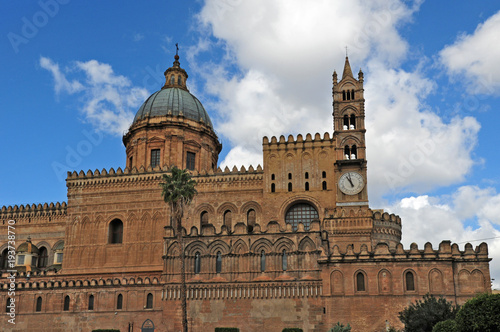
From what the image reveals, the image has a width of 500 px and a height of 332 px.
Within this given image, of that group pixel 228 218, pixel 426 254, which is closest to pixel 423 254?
pixel 426 254

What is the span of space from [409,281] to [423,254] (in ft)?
7.40

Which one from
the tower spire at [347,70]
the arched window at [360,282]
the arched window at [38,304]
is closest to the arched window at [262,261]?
the arched window at [360,282]

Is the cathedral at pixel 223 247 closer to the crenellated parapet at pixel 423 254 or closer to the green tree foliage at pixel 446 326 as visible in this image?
the crenellated parapet at pixel 423 254

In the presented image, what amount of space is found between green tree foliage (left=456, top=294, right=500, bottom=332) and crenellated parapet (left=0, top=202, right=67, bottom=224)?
4530cm

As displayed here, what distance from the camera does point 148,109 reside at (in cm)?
6297

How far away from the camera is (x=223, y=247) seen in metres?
45.1

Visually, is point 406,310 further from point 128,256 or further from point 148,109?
point 148,109

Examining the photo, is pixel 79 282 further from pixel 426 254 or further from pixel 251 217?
pixel 426 254

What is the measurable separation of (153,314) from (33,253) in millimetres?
20526

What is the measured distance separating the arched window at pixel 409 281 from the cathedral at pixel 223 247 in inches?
6.2

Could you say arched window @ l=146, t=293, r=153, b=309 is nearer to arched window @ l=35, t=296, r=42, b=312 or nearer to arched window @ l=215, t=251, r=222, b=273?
arched window @ l=215, t=251, r=222, b=273

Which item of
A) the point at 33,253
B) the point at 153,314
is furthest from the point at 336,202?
the point at 33,253

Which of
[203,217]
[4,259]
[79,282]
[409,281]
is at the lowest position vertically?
[409,281]

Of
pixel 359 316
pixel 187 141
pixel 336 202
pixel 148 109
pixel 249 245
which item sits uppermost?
pixel 148 109
